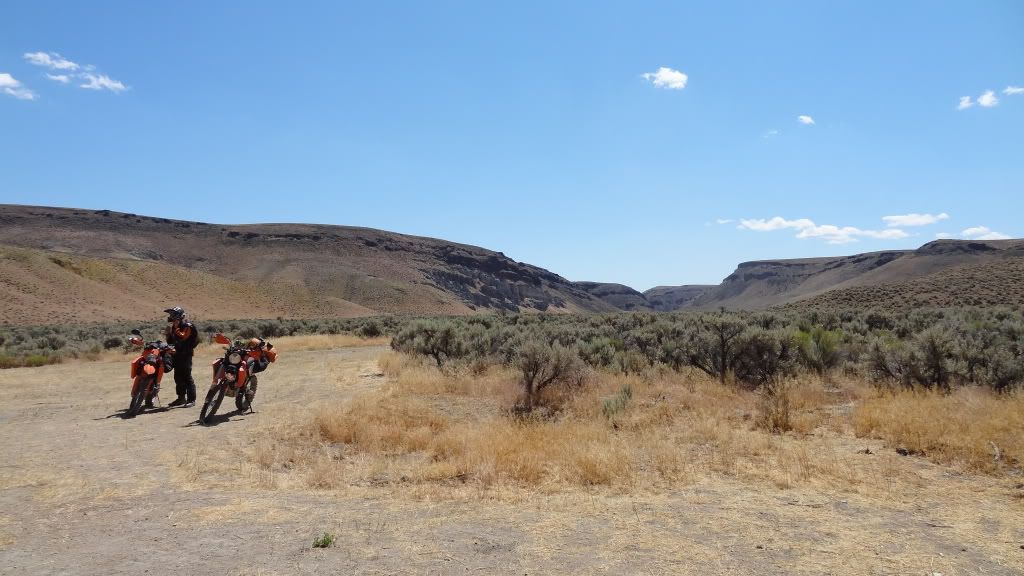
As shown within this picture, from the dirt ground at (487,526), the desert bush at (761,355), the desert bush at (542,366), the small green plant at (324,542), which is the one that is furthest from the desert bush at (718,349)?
the small green plant at (324,542)

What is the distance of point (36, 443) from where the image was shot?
790 cm

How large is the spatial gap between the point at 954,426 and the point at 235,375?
10528 millimetres

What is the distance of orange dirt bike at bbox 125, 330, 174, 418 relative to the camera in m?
9.84

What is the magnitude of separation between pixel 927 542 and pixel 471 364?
1125 cm

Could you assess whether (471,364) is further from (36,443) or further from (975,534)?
(975,534)

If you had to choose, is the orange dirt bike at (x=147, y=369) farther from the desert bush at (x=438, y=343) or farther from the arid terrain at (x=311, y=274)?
the arid terrain at (x=311, y=274)

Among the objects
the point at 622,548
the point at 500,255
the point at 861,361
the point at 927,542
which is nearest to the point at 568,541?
the point at 622,548

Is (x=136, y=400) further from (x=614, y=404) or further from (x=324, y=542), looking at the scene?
(x=614, y=404)

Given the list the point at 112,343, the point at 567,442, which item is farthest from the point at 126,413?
the point at 112,343

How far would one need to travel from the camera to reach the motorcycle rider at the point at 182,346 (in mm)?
10195

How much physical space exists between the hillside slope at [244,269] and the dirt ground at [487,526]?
212ft

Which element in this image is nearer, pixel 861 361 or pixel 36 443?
pixel 36 443

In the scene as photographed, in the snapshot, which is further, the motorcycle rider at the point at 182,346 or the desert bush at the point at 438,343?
the desert bush at the point at 438,343

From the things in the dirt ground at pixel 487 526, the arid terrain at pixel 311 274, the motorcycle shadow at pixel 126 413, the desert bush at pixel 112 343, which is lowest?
the dirt ground at pixel 487 526
